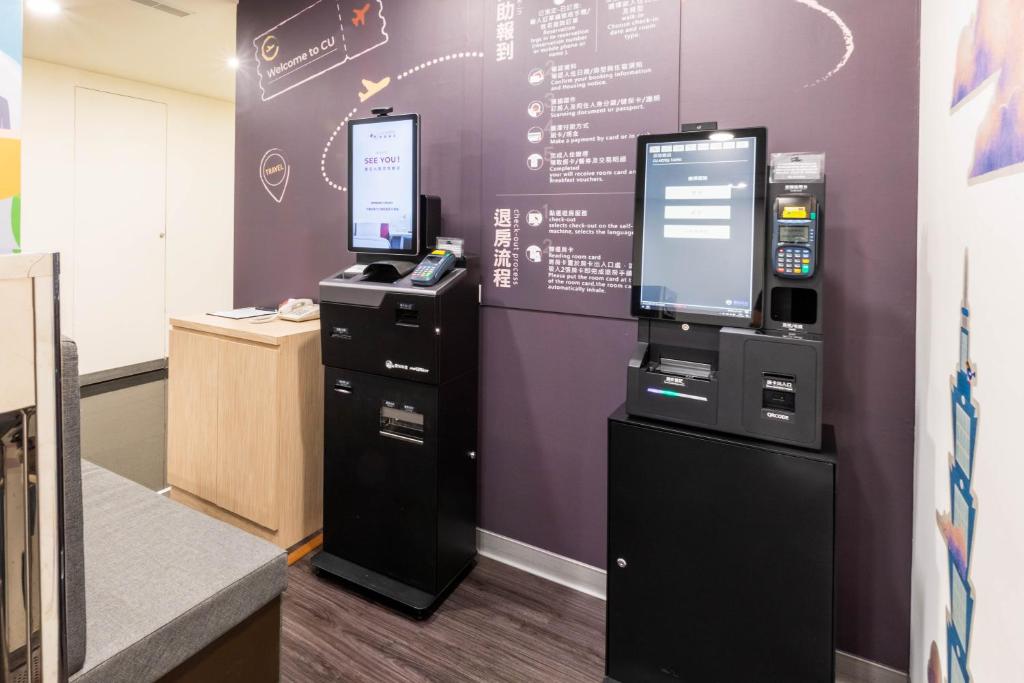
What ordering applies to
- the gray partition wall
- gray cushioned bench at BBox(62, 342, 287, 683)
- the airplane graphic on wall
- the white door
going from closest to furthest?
the gray partition wall → gray cushioned bench at BBox(62, 342, 287, 683) → the airplane graphic on wall → the white door

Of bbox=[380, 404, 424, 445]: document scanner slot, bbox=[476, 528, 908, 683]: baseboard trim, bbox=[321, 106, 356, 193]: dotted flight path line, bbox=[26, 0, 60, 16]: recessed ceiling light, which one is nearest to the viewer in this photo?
bbox=[380, 404, 424, 445]: document scanner slot

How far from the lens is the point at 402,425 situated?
2357mm

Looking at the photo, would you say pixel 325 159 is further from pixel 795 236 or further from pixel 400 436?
pixel 795 236

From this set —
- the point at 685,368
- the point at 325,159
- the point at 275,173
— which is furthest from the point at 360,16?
the point at 685,368

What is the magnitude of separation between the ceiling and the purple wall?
185cm

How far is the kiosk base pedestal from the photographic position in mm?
2268

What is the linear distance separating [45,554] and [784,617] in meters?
1.64

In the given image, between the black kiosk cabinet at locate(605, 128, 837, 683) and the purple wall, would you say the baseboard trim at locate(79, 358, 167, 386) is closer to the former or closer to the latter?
the purple wall

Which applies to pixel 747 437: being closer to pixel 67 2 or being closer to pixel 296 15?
pixel 296 15

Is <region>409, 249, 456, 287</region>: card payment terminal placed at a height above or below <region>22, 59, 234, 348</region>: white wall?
below

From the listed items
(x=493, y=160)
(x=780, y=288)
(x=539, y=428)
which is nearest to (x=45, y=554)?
(x=780, y=288)

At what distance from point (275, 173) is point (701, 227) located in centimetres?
256

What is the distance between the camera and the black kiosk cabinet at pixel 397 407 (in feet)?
7.47

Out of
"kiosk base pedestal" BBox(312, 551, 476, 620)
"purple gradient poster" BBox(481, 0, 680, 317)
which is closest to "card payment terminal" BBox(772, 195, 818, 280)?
"purple gradient poster" BBox(481, 0, 680, 317)
